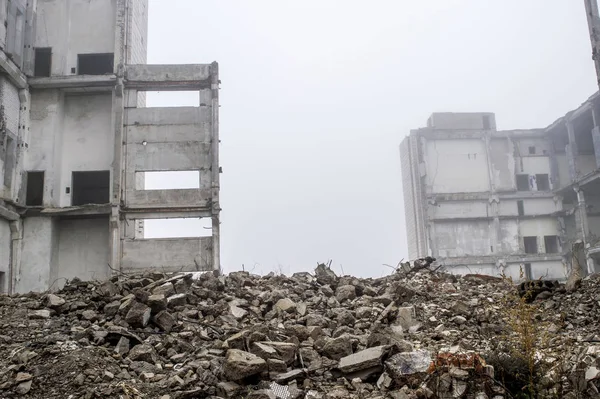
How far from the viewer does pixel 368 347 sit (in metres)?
6.09

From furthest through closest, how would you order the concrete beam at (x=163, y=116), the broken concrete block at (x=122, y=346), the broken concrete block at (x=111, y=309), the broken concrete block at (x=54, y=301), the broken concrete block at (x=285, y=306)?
the concrete beam at (x=163, y=116), the broken concrete block at (x=285, y=306), the broken concrete block at (x=54, y=301), the broken concrete block at (x=111, y=309), the broken concrete block at (x=122, y=346)

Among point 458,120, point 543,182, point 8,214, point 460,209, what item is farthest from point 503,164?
point 8,214

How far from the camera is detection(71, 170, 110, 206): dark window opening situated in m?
17.1

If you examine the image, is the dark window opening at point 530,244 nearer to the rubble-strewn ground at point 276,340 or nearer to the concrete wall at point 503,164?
the concrete wall at point 503,164

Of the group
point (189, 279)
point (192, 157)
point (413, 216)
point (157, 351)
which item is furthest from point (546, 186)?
point (157, 351)

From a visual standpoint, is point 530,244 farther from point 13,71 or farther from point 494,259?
point 13,71

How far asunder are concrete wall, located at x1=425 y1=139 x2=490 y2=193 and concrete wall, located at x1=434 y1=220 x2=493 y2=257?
165 cm

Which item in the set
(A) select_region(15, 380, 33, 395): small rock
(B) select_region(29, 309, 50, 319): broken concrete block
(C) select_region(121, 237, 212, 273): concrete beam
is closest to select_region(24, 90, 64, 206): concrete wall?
(C) select_region(121, 237, 212, 273): concrete beam

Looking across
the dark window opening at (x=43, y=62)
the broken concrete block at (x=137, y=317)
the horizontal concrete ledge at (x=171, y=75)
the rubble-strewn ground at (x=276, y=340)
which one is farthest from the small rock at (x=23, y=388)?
the dark window opening at (x=43, y=62)

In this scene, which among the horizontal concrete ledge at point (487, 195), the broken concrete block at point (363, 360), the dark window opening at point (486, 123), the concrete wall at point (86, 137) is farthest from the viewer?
the dark window opening at point (486, 123)

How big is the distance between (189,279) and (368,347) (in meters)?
3.57

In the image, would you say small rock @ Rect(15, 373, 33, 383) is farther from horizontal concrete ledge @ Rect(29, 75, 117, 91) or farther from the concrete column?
the concrete column

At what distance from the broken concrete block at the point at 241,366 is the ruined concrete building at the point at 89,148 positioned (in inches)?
415

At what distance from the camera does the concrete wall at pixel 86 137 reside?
16859 millimetres
